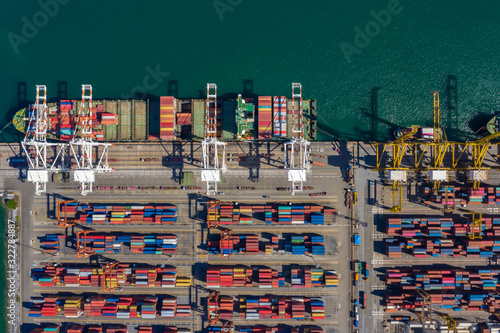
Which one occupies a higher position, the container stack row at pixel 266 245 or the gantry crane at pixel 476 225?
the gantry crane at pixel 476 225

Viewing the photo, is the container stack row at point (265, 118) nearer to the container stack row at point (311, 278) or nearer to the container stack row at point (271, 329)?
the container stack row at point (311, 278)

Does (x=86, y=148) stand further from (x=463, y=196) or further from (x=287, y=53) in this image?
(x=463, y=196)

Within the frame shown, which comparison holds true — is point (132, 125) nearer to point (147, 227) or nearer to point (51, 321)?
point (147, 227)

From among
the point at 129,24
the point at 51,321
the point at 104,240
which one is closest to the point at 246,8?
the point at 129,24

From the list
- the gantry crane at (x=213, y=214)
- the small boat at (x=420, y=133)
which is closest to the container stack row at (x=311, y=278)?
the gantry crane at (x=213, y=214)

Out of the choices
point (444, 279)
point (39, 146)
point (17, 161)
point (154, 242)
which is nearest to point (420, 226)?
point (444, 279)

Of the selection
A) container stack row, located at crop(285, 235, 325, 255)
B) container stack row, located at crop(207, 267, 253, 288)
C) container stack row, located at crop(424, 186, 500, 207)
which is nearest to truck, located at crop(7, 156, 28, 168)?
container stack row, located at crop(207, 267, 253, 288)
